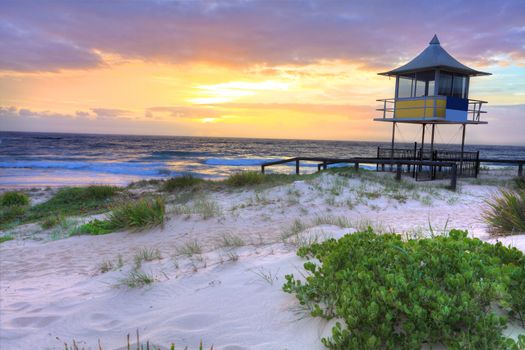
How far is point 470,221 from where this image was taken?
26.8 ft

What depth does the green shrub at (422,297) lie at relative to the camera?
215cm

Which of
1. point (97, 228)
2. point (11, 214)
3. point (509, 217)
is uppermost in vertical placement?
point (509, 217)

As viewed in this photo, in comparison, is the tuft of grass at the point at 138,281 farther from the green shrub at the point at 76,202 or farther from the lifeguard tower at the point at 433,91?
the lifeguard tower at the point at 433,91

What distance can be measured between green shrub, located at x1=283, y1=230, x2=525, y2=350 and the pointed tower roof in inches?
576

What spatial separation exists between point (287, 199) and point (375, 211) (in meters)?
2.69

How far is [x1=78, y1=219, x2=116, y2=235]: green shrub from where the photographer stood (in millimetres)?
8295

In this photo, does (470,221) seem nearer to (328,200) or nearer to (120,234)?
(328,200)

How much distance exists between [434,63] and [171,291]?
51.3 ft

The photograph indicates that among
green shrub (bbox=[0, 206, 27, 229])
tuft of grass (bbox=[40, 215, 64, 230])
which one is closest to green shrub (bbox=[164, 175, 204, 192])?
green shrub (bbox=[0, 206, 27, 229])

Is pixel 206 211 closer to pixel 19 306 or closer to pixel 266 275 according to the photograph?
pixel 19 306

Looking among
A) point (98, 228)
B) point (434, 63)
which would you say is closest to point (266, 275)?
point (98, 228)

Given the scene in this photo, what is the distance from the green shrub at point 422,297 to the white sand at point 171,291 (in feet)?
1.12

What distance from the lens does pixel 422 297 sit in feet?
7.55

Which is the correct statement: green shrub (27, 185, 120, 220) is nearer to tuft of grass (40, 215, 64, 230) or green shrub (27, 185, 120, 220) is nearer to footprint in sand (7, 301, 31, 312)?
tuft of grass (40, 215, 64, 230)
